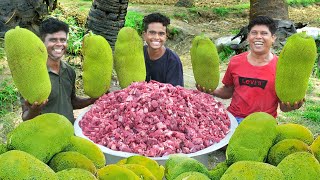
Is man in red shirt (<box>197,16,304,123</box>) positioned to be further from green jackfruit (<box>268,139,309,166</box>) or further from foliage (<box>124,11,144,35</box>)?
foliage (<box>124,11,144,35</box>)

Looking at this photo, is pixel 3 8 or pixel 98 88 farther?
pixel 3 8

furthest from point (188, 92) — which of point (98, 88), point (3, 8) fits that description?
point (3, 8)

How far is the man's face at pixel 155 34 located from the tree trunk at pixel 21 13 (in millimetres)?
2246

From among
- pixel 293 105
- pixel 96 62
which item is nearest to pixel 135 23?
pixel 96 62

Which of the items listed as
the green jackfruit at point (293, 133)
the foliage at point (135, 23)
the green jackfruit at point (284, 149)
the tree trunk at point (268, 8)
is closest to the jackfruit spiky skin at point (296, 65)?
the green jackfruit at point (293, 133)

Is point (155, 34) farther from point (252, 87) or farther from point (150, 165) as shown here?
point (150, 165)

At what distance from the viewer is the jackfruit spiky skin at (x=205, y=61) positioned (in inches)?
121

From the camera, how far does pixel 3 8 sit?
517 cm

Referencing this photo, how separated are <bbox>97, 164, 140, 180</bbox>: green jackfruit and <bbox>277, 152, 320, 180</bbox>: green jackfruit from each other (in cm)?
41

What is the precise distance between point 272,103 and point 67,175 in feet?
8.15

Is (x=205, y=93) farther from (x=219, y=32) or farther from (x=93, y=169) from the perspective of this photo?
(x=219, y=32)

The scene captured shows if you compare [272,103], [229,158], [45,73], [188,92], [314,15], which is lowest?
[314,15]

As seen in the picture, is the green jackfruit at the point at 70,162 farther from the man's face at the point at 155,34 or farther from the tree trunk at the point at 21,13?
the tree trunk at the point at 21,13

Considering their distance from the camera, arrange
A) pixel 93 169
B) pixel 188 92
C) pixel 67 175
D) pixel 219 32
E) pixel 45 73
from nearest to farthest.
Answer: pixel 67 175
pixel 93 169
pixel 45 73
pixel 188 92
pixel 219 32
